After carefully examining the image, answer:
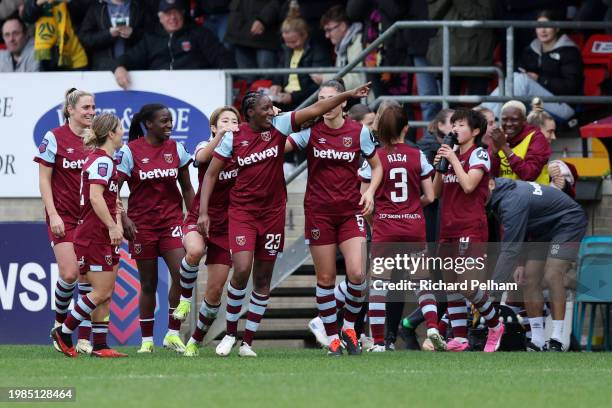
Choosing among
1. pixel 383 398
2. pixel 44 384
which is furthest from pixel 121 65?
pixel 383 398

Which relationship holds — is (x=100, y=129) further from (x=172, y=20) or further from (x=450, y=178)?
(x=172, y=20)

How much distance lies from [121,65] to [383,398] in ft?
28.1

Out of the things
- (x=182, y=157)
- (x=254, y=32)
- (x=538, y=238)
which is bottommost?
(x=538, y=238)

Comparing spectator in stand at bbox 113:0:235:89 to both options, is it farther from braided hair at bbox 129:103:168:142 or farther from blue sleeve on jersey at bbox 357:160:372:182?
blue sleeve on jersey at bbox 357:160:372:182

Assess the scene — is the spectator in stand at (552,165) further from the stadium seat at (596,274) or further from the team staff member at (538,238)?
the stadium seat at (596,274)

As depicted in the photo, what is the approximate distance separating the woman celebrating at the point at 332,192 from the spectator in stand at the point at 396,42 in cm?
441

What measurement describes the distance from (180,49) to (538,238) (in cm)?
516

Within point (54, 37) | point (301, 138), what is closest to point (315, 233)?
point (301, 138)

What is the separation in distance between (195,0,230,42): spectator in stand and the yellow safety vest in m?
4.92

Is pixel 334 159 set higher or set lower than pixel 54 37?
lower

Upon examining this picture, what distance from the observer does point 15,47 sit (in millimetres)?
17656

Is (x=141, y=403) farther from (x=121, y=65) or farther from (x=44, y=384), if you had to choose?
(x=121, y=65)

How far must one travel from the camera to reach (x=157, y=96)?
1572cm

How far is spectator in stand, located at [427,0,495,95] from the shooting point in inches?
613
